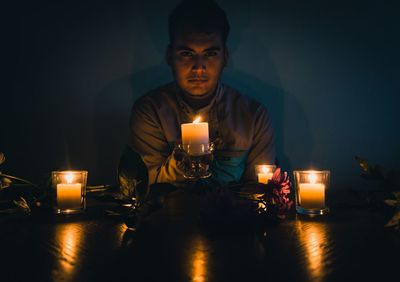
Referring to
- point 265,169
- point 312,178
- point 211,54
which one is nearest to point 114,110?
point 211,54

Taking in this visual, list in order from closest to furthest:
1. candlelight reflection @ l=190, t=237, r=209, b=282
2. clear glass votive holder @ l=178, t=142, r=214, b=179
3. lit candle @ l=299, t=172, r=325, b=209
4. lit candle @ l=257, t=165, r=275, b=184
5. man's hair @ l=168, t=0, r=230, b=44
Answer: candlelight reflection @ l=190, t=237, r=209, b=282 → lit candle @ l=299, t=172, r=325, b=209 → clear glass votive holder @ l=178, t=142, r=214, b=179 → lit candle @ l=257, t=165, r=275, b=184 → man's hair @ l=168, t=0, r=230, b=44

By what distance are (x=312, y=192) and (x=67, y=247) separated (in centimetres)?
54

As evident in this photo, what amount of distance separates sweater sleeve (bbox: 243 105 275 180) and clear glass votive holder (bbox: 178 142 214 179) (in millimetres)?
871

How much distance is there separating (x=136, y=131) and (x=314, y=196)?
43.3 inches

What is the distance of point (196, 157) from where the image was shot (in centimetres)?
102

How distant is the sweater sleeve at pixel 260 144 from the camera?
1.89 meters

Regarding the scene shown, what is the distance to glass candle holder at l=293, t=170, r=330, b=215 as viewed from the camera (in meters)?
0.91

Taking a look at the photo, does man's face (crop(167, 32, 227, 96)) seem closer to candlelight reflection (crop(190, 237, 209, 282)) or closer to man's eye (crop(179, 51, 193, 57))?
man's eye (crop(179, 51, 193, 57))

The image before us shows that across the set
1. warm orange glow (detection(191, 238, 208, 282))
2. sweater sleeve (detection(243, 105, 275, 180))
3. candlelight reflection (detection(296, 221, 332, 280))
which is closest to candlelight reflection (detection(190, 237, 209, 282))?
warm orange glow (detection(191, 238, 208, 282))

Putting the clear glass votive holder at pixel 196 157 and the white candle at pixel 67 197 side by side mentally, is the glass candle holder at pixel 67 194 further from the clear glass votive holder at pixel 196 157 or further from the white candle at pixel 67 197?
the clear glass votive holder at pixel 196 157

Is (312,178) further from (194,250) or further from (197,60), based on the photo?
(197,60)

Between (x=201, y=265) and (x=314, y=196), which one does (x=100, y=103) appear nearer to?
(x=314, y=196)

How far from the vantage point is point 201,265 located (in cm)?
55

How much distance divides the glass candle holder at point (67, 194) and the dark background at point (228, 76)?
1.24m
